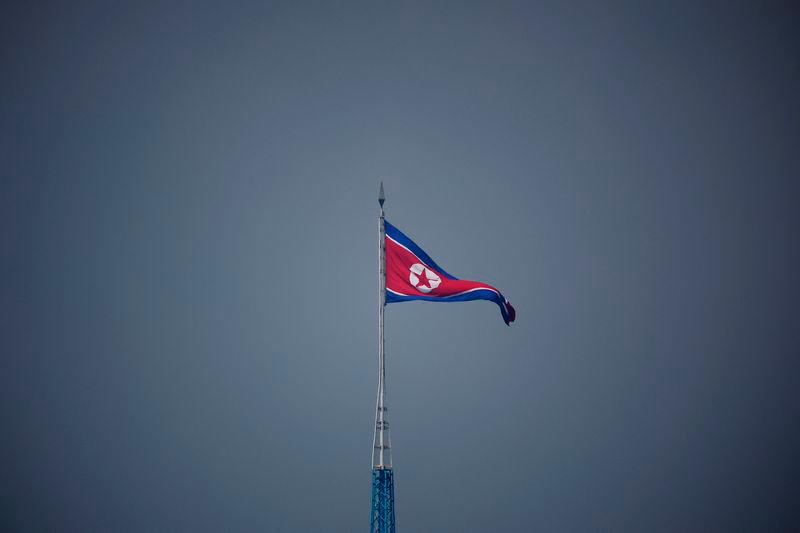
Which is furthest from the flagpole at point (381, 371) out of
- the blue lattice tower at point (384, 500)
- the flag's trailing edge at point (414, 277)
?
the flag's trailing edge at point (414, 277)

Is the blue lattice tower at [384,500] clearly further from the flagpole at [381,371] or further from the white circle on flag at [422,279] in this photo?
the white circle on flag at [422,279]

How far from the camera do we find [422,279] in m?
24.4

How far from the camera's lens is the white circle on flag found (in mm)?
24328

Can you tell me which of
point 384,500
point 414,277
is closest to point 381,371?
point 384,500

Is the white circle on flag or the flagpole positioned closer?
the flagpole

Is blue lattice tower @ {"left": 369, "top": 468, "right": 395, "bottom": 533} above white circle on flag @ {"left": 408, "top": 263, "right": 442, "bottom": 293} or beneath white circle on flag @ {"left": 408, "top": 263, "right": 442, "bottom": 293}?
beneath

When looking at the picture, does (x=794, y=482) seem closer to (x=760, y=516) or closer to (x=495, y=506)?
(x=760, y=516)

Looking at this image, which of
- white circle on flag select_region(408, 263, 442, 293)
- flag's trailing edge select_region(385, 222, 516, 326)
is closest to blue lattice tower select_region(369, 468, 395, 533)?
flag's trailing edge select_region(385, 222, 516, 326)

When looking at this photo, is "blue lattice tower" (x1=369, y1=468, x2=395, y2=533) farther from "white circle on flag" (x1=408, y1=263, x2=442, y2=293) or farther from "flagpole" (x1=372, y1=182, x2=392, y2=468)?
"white circle on flag" (x1=408, y1=263, x2=442, y2=293)

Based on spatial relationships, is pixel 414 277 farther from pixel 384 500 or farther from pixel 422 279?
pixel 384 500

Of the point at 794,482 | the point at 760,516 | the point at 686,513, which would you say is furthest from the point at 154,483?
the point at 794,482

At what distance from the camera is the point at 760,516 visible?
118250 millimetres

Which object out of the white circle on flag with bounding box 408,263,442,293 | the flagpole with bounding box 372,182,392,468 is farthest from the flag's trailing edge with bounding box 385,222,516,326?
the flagpole with bounding box 372,182,392,468

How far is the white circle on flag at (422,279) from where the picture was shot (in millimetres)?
24328
